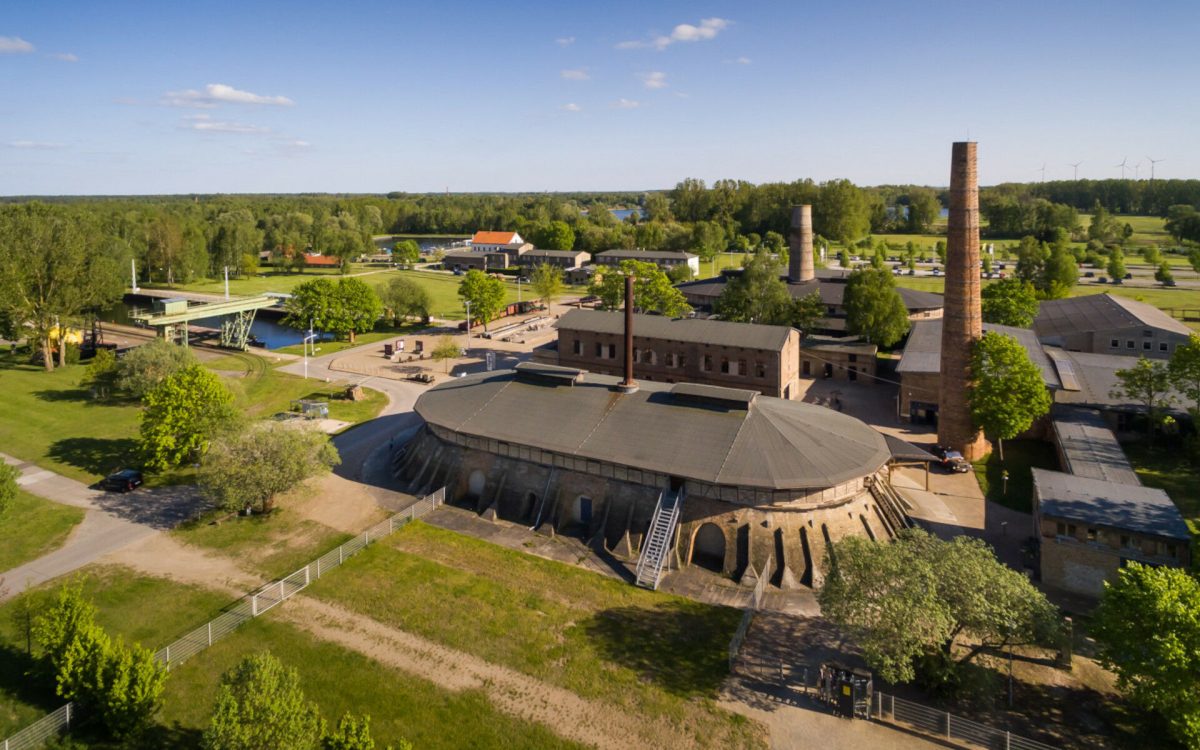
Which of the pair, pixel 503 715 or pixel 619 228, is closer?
pixel 503 715

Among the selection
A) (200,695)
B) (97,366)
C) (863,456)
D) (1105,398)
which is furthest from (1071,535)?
(97,366)

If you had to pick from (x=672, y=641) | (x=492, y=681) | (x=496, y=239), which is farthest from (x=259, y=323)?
(x=672, y=641)

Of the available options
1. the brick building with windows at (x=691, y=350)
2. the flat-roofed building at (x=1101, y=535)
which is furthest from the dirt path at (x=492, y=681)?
the brick building with windows at (x=691, y=350)

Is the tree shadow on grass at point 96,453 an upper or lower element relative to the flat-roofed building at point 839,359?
lower

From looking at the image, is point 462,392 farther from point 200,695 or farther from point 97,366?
point 97,366

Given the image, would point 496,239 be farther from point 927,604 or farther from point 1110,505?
point 927,604

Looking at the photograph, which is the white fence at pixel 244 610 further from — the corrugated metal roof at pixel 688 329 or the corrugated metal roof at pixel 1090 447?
the corrugated metal roof at pixel 1090 447

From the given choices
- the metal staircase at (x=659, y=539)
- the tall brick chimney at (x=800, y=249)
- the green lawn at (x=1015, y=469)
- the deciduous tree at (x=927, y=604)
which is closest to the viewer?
the deciduous tree at (x=927, y=604)
